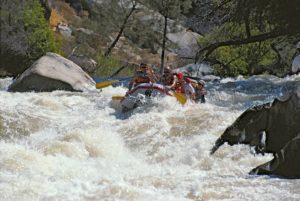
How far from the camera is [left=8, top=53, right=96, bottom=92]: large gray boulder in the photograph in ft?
46.8

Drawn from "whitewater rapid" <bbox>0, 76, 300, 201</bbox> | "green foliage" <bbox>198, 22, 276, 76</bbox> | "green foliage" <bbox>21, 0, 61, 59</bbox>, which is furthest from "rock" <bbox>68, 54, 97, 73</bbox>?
"whitewater rapid" <bbox>0, 76, 300, 201</bbox>

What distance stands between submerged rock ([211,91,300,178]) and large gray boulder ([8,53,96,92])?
6.70m

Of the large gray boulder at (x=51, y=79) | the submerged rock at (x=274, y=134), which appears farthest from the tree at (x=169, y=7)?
the submerged rock at (x=274, y=134)

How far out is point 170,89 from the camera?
12.0 m

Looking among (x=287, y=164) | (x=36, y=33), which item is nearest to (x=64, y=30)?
(x=36, y=33)

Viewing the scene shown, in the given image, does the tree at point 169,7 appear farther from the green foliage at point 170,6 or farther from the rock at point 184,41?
the rock at point 184,41

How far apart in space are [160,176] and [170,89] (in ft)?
16.7

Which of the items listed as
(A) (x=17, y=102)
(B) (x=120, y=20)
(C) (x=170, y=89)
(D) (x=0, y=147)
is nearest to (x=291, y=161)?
(D) (x=0, y=147)

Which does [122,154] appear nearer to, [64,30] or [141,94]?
[141,94]

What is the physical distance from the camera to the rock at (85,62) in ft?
81.5

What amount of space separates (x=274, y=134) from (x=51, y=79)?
7.70 meters

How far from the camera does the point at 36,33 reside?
23656 mm

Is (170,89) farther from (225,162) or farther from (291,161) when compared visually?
(291,161)

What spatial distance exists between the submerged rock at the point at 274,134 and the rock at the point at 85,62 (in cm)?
1664
